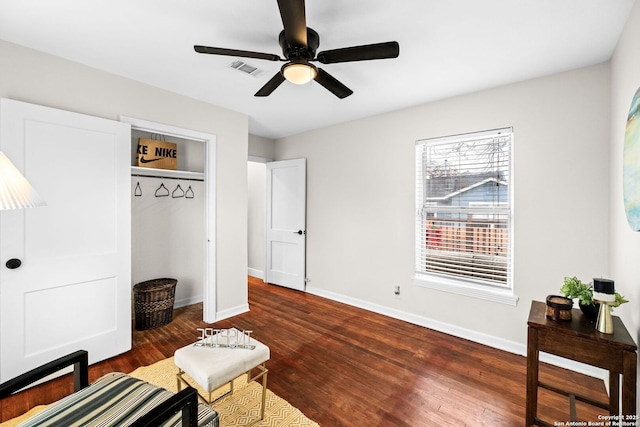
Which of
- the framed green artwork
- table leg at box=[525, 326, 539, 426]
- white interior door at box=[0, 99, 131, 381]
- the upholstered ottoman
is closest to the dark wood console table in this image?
table leg at box=[525, 326, 539, 426]

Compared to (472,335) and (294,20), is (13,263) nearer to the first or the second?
(294,20)

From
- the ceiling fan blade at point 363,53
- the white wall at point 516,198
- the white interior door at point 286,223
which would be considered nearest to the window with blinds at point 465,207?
the white wall at point 516,198

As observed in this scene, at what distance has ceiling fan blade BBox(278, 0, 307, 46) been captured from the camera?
53.2 inches

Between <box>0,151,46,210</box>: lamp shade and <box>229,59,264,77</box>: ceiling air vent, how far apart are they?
68.5 inches

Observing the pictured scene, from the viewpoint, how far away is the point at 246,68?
8.18 feet

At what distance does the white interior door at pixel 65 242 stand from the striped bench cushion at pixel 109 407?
49.4 inches

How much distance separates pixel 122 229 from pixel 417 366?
2.91 meters

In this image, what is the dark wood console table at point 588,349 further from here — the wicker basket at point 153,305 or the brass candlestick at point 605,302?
the wicker basket at point 153,305

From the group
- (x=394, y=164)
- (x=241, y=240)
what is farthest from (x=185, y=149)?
(x=394, y=164)

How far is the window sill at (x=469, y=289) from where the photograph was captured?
279 centimetres

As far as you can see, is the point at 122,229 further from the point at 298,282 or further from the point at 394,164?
the point at 394,164

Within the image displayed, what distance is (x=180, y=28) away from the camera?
1959mm

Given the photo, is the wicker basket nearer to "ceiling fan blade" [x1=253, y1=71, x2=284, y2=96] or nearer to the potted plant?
"ceiling fan blade" [x1=253, y1=71, x2=284, y2=96]

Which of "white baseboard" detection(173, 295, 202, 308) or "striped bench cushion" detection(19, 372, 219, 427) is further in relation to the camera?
"white baseboard" detection(173, 295, 202, 308)
